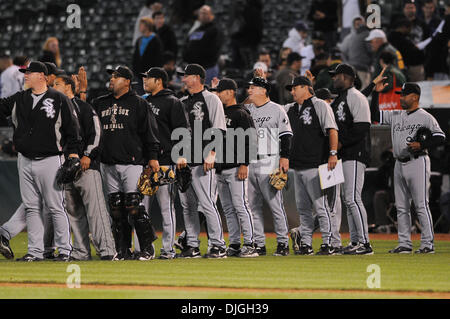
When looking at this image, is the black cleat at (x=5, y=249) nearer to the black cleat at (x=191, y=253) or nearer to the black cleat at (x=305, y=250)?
the black cleat at (x=191, y=253)

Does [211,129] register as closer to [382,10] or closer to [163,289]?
[163,289]

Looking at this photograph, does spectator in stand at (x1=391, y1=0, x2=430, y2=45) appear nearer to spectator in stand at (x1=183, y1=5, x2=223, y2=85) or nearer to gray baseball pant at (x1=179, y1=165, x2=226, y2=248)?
spectator in stand at (x1=183, y1=5, x2=223, y2=85)

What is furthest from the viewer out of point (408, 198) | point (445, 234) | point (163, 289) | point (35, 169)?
point (445, 234)

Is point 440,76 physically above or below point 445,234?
above

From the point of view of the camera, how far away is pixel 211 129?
34.7ft

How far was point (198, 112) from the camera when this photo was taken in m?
10.7

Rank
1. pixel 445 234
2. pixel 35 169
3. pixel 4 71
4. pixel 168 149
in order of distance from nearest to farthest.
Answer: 1. pixel 35 169
2. pixel 168 149
3. pixel 445 234
4. pixel 4 71

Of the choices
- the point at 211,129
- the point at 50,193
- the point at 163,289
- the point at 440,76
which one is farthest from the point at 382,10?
the point at 163,289

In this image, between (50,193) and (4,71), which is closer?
(50,193)

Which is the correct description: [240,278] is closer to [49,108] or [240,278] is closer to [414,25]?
[49,108]

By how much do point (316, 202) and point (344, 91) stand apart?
1434mm

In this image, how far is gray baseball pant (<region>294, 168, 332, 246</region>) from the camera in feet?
36.2

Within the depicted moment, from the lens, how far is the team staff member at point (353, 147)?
11.0 m

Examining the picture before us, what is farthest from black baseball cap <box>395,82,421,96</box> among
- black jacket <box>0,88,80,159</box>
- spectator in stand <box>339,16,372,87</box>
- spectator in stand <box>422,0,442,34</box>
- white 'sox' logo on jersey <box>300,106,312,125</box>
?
spectator in stand <box>422,0,442,34</box>
